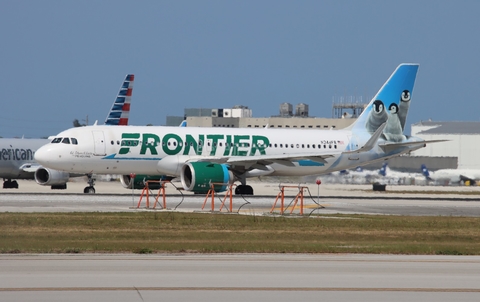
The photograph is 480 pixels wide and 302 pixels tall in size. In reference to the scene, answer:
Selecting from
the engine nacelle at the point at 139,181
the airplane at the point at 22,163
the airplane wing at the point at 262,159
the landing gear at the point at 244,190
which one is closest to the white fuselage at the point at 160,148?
the airplane wing at the point at 262,159

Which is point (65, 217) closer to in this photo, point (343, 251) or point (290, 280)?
point (343, 251)

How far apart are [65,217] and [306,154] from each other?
68.7 feet

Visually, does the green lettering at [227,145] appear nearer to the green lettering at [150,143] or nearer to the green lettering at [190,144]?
the green lettering at [190,144]

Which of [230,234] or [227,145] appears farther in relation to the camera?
[227,145]

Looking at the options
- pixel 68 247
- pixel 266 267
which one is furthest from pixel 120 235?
pixel 266 267

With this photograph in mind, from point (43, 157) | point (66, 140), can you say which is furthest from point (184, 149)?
point (43, 157)

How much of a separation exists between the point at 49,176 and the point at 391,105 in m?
21.0

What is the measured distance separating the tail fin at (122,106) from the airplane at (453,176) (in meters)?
30.1

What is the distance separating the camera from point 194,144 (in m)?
47.9

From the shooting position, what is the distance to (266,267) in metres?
17.2

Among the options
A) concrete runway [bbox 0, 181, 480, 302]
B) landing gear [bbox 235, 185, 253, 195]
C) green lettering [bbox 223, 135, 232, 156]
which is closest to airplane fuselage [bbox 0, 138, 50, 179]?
green lettering [bbox 223, 135, 232, 156]

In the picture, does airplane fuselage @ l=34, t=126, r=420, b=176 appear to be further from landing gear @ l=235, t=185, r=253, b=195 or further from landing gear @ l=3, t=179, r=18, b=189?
landing gear @ l=3, t=179, r=18, b=189

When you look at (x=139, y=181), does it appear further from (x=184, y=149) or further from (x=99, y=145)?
(x=99, y=145)

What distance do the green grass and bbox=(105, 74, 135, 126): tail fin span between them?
55.2 meters
